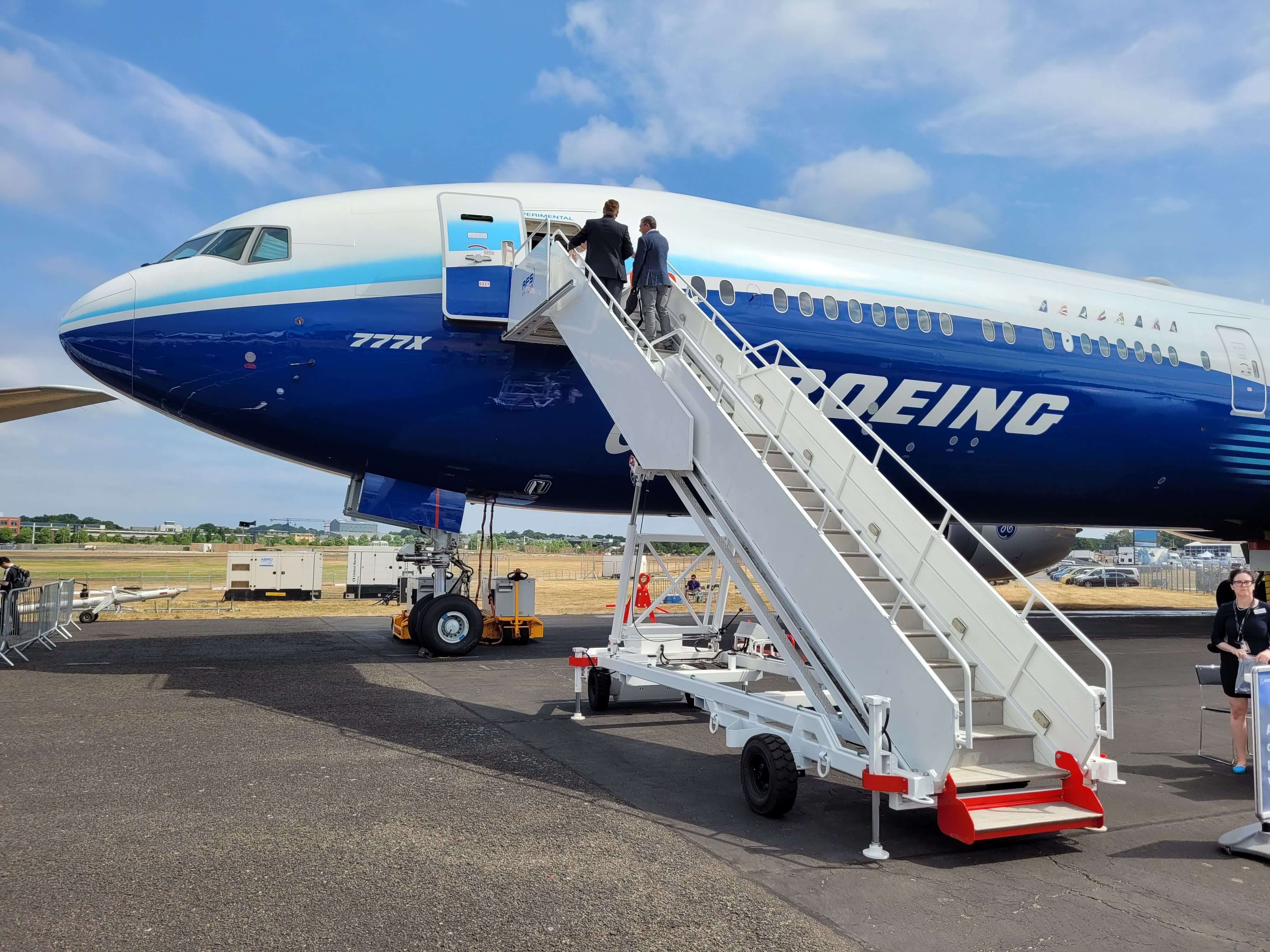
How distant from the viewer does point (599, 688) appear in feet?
30.7

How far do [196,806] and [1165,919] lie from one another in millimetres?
5569

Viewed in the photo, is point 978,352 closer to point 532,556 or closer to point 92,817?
point 92,817

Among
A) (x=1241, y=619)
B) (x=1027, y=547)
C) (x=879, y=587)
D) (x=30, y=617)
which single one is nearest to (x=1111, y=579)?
(x=1027, y=547)

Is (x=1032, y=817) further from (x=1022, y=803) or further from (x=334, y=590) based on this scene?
(x=334, y=590)

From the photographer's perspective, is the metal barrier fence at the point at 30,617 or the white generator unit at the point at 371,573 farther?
the white generator unit at the point at 371,573

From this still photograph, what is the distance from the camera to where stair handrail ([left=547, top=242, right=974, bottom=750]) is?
5.41 meters

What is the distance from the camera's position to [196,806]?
574 centimetres

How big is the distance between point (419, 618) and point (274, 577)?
1610 cm

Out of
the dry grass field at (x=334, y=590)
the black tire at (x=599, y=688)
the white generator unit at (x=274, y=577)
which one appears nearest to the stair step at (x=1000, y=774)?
the black tire at (x=599, y=688)

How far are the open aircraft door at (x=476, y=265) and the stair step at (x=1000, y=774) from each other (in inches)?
297

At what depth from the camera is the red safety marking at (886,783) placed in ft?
16.5

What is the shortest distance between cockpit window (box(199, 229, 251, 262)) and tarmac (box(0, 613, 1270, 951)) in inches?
210

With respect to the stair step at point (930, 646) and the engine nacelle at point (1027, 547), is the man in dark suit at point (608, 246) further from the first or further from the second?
the engine nacelle at point (1027, 547)

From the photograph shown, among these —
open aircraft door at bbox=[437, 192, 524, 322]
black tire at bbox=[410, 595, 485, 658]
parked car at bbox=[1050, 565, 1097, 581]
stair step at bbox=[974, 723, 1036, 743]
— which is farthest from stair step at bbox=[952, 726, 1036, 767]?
parked car at bbox=[1050, 565, 1097, 581]
